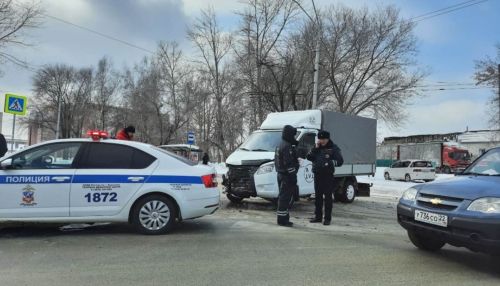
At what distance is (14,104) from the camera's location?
15.7 meters

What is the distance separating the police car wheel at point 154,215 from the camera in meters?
7.75

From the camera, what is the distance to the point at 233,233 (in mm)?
8211

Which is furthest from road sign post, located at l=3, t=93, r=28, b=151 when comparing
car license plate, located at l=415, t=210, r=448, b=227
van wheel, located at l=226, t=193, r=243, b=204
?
car license plate, located at l=415, t=210, r=448, b=227

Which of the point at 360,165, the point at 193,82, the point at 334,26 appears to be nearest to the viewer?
the point at 360,165

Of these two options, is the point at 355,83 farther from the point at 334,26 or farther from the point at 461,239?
the point at 461,239

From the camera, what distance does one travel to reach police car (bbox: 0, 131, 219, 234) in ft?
24.3

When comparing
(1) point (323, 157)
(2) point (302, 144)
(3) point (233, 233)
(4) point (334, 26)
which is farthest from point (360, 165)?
(4) point (334, 26)

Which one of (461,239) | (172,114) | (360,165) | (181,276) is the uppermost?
(172,114)

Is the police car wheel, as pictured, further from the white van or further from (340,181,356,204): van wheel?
(340,181,356,204): van wheel

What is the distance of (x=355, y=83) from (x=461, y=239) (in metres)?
35.8

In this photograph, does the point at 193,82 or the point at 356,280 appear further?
the point at 193,82

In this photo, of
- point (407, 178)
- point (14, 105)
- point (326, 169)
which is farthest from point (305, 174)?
point (407, 178)

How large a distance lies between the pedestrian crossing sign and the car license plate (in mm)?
13676

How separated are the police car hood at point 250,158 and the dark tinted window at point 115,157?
3.77m
